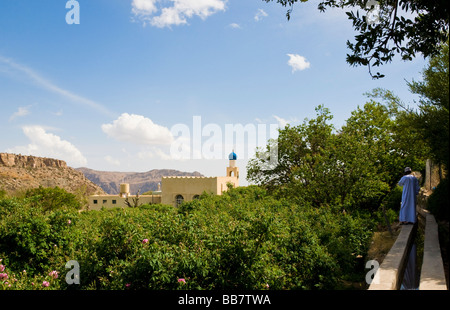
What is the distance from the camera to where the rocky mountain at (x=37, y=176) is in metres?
70.3

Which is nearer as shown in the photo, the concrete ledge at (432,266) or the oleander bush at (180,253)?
the concrete ledge at (432,266)

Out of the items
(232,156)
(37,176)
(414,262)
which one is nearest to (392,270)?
(414,262)

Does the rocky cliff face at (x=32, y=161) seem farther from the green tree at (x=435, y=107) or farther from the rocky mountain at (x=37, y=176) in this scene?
the green tree at (x=435, y=107)

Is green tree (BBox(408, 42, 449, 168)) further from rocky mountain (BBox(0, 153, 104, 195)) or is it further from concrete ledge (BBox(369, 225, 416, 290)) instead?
rocky mountain (BBox(0, 153, 104, 195))

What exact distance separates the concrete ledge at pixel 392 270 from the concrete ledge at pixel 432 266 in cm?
33

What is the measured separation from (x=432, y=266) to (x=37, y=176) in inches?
3556

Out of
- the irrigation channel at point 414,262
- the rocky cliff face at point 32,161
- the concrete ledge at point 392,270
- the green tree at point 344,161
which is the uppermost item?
the rocky cliff face at point 32,161

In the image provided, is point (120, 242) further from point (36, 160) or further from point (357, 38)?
point (36, 160)

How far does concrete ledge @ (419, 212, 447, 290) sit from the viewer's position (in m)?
4.05

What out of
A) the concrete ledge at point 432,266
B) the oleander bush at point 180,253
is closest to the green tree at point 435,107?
the concrete ledge at point 432,266

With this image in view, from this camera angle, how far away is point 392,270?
15.5 feet

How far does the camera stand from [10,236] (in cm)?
867
